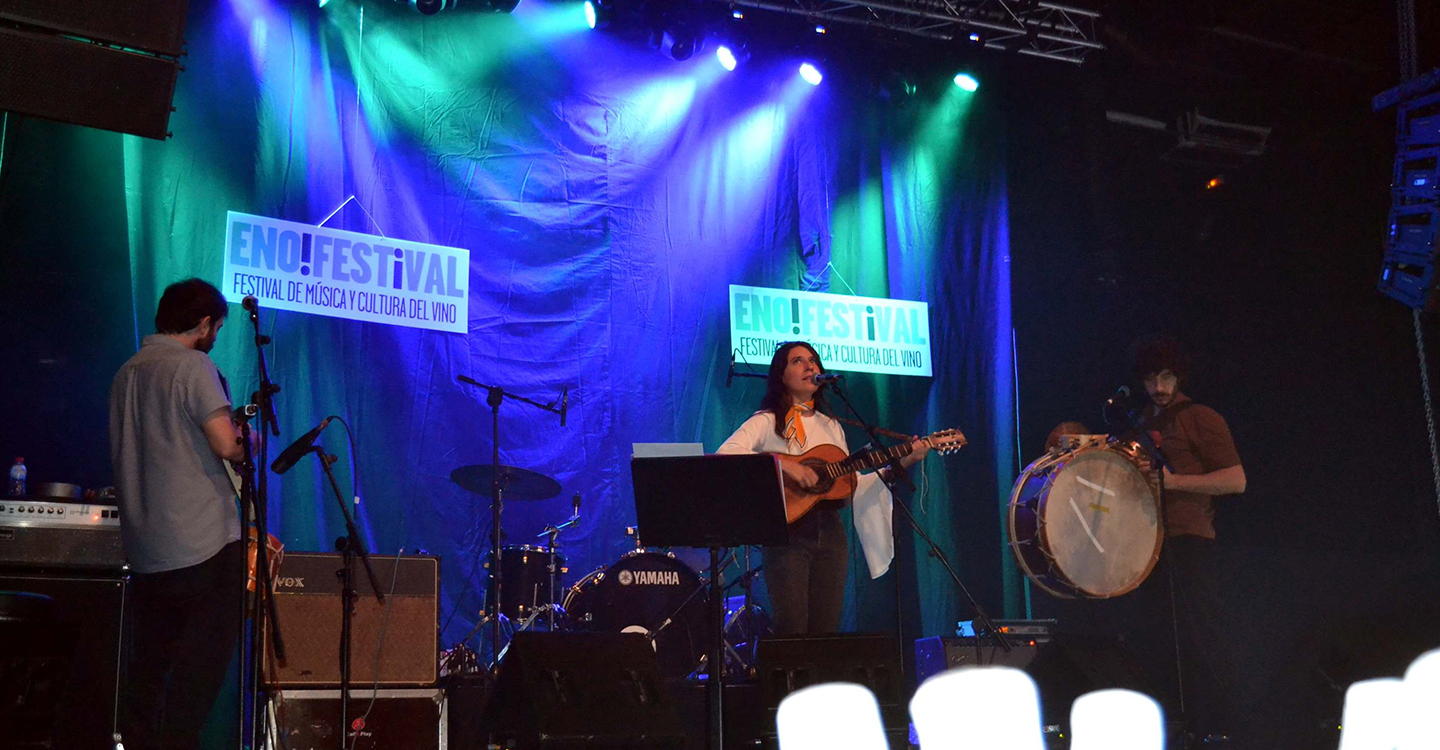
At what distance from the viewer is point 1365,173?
8.58 m

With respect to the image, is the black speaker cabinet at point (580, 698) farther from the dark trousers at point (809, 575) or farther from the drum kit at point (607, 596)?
the drum kit at point (607, 596)

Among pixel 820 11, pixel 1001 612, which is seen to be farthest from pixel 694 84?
pixel 1001 612

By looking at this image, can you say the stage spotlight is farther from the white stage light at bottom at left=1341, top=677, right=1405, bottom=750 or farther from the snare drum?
the white stage light at bottom at left=1341, top=677, right=1405, bottom=750

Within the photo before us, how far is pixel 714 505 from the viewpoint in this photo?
14.5 feet

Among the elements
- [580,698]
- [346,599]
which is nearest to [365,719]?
[346,599]

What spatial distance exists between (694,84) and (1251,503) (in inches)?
197

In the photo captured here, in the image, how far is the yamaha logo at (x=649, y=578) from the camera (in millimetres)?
6125

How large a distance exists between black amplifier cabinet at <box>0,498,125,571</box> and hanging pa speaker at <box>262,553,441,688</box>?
69cm

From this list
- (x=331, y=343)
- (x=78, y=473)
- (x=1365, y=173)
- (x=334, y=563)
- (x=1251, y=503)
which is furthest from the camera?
(x=1365, y=173)

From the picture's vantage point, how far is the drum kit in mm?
6008

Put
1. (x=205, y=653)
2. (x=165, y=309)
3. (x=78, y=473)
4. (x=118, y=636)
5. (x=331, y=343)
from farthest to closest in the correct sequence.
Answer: (x=331, y=343) < (x=78, y=473) < (x=118, y=636) < (x=165, y=309) < (x=205, y=653)

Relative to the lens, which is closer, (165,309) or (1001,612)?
(165,309)

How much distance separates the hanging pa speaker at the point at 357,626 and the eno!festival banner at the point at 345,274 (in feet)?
6.33

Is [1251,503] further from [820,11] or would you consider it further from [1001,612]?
[820,11]
